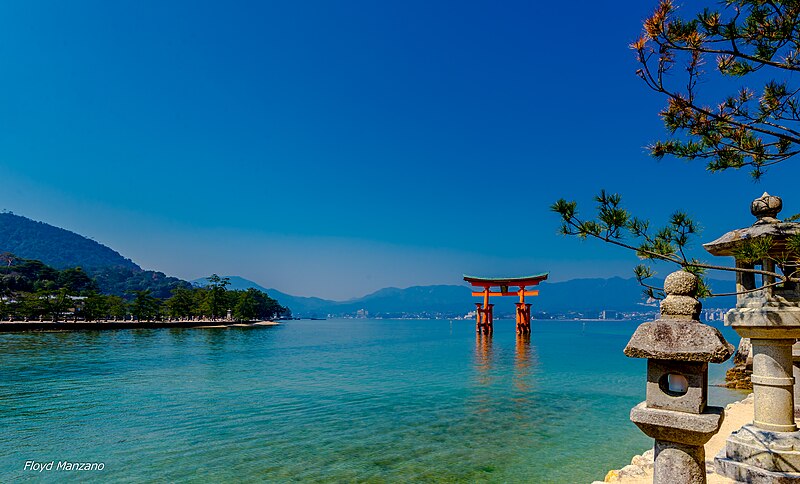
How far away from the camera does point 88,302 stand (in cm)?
6331

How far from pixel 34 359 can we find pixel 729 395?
35.9 metres

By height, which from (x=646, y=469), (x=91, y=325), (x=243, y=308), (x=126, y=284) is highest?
(x=126, y=284)

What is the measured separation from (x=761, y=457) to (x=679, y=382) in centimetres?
281

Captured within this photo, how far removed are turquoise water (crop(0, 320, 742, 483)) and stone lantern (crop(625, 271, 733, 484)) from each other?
5.15m

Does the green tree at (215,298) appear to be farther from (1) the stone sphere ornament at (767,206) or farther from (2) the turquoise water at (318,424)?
(1) the stone sphere ornament at (767,206)

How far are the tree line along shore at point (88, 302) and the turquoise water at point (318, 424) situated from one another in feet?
148

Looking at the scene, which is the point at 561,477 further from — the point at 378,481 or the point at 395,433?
the point at 395,433

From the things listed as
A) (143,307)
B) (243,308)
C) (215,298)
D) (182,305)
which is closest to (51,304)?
(143,307)

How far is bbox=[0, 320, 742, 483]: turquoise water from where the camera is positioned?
8250 mm

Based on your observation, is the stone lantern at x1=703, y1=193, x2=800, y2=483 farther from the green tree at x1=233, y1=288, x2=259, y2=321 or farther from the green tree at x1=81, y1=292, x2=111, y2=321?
the green tree at x1=233, y1=288, x2=259, y2=321

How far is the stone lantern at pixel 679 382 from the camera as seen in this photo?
3.04 metres

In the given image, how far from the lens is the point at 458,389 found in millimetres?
17703

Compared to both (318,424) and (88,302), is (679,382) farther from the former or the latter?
(88,302)

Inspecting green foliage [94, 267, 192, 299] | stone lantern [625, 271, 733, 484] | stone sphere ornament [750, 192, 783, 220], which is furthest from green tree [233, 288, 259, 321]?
stone lantern [625, 271, 733, 484]
